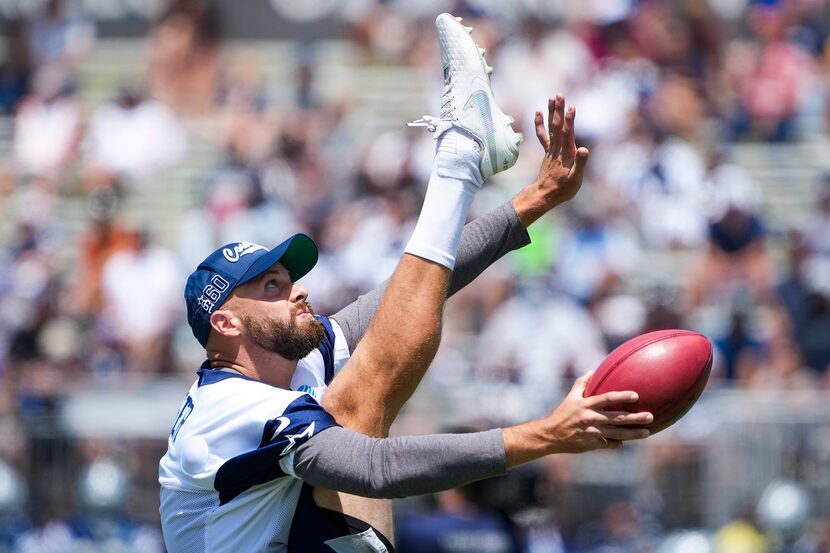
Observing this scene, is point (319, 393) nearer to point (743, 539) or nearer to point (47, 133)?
point (743, 539)

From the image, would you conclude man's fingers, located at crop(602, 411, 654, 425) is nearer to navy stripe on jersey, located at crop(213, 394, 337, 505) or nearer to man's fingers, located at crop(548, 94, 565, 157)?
navy stripe on jersey, located at crop(213, 394, 337, 505)

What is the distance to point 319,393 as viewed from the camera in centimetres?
423

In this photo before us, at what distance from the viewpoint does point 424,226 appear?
4.04m

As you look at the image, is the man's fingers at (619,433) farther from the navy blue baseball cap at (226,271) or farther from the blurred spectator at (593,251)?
the blurred spectator at (593,251)

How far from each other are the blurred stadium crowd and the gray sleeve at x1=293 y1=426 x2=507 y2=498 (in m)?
2.85

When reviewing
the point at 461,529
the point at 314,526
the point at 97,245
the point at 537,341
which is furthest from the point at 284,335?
the point at 97,245

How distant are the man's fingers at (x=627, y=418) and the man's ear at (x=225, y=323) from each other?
1082 mm

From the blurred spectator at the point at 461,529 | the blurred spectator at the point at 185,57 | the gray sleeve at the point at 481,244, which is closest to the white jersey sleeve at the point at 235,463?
the gray sleeve at the point at 481,244

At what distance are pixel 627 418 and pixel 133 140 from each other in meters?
9.36

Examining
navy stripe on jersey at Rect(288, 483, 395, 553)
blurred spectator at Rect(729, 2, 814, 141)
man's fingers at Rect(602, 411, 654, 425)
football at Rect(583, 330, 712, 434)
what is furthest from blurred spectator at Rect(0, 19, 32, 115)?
man's fingers at Rect(602, 411, 654, 425)

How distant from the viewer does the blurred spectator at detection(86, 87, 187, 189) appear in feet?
40.1

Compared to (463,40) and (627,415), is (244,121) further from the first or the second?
(627,415)

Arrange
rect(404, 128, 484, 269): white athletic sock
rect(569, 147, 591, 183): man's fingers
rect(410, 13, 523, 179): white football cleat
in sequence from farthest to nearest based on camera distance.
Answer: rect(569, 147, 591, 183): man's fingers < rect(410, 13, 523, 179): white football cleat < rect(404, 128, 484, 269): white athletic sock

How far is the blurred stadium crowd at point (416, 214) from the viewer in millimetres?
8859
